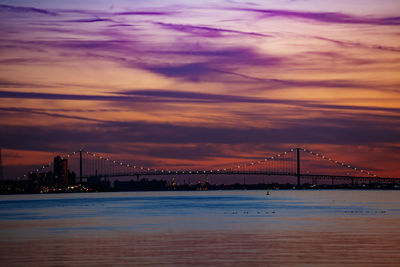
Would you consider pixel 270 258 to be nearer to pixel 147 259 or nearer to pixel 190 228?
pixel 147 259

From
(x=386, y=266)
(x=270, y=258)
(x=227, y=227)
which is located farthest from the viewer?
(x=227, y=227)

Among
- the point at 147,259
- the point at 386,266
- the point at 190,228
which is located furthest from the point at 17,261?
the point at 190,228

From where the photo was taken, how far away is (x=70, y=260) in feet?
72.9

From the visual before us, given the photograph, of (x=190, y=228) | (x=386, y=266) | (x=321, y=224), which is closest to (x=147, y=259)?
(x=386, y=266)

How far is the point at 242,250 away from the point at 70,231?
14.0 m

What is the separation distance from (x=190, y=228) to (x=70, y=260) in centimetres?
1462

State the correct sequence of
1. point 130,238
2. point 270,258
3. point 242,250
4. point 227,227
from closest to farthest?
1. point 270,258
2. point 242,250
3. point 130,238
4. point 227,227

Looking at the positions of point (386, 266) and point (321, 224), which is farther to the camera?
point (321, 224)

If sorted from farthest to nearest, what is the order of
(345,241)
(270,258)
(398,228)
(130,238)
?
1. (398,228)
2. (130,238)
3. (345,241)
4. (270,258)

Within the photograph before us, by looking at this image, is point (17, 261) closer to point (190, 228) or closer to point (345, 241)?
point (345, 241)

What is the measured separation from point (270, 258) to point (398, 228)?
45.2 ft

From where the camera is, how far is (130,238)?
98.9 feet

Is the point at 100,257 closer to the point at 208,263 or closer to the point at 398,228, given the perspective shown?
the point at 208,263

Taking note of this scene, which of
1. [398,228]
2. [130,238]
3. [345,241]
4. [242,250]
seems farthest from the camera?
[398,228]
